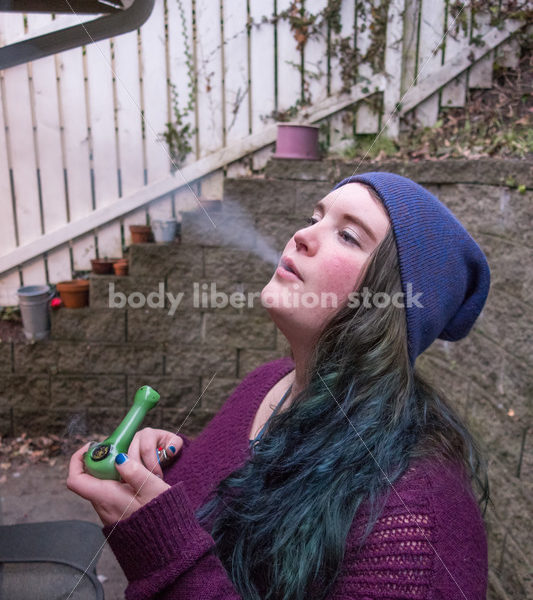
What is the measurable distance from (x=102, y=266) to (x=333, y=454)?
2.62 meters

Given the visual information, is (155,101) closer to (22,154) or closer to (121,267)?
(121,267)

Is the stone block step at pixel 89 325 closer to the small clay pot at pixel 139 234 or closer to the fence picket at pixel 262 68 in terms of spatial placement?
the small clay pot at pixel 139 234

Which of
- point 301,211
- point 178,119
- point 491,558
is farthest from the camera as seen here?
point 178,119

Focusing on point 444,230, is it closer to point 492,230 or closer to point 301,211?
point 492,230

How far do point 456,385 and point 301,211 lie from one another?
133 centimetres

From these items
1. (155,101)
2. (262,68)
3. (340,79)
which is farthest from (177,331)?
(340,79)

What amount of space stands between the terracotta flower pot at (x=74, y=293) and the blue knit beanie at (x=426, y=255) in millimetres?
2432

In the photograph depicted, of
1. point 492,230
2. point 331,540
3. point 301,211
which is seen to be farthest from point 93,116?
point 331,540

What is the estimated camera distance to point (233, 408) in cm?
137

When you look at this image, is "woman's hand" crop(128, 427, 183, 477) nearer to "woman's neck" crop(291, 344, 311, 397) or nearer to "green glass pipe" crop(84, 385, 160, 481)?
"green glass pipe" crop(84, 385, 160, 481)

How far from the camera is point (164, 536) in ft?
2.91

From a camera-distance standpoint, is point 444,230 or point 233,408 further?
point 233,408

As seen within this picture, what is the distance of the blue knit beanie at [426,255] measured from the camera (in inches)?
40.1

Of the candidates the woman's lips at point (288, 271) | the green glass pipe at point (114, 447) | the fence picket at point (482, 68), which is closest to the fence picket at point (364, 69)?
the fence picket at point (482, 68)
